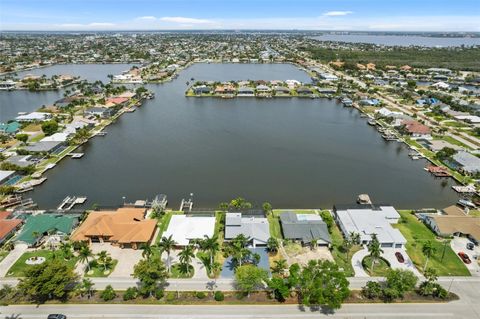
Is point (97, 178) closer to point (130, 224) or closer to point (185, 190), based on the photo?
point (185, 190)

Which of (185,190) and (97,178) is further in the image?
(97,178)

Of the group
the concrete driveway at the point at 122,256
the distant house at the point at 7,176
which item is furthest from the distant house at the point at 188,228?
the distant house at the point at 7,176

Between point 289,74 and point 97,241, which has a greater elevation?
point 289,74

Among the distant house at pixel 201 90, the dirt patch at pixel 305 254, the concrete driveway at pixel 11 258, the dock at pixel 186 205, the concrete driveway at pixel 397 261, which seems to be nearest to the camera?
the concrete driveway at pixel 11 258

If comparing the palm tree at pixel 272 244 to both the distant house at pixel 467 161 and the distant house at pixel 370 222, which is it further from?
the distant house at pixel 467 161

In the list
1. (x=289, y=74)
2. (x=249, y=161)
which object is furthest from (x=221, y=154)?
(x=289, y=74)

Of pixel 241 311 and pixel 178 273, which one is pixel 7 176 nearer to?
pixel 178 273

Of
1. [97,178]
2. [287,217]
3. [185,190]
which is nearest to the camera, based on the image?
[287,217]
